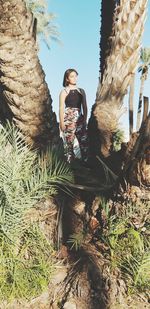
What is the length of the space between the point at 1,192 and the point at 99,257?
118cm

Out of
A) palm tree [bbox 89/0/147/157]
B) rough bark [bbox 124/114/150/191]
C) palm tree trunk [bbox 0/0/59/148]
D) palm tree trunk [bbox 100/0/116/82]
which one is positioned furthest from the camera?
palm tree trunk [bbox 100/0/116/82]

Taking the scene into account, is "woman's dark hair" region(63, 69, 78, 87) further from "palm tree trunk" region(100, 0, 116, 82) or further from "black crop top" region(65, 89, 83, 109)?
"palm tree trunk" region(100, 0, 116, 82)

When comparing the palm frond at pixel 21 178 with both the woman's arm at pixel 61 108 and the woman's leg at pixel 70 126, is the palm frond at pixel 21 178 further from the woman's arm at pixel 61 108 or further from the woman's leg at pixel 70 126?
the woman's arm at pixel 61 108

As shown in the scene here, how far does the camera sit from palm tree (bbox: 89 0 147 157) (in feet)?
17.0

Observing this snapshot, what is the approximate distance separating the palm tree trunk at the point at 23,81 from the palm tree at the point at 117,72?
53cm

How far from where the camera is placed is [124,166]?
4.37 metres

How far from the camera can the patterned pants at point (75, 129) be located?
566 cm

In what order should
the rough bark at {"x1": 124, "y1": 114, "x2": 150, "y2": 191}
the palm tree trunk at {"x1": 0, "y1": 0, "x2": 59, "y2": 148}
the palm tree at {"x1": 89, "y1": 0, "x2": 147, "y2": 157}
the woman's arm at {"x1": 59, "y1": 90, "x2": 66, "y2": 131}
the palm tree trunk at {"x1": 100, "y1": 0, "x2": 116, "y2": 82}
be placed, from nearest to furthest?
the rough bark at {"x1": 124, "y1": 114, "x2": 150, "y2": 191} → the palm tree trunk at {"x1": 0, "y1": 0, "x2": 59, "y2": 148} → the palm tree at {"x1": 89, "y1": 0, "x2": 147, "y2": 157} → the palm tree trunk at {"x1": 100, "y1": 0, "x2": 116, "y2": 82} → the woman's arm at {"x1": 59, "y1": 90, "x2": 66, "y2": 131}

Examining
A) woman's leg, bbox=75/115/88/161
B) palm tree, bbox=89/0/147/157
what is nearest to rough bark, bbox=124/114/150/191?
palm tree, bbox=89/0/147/157

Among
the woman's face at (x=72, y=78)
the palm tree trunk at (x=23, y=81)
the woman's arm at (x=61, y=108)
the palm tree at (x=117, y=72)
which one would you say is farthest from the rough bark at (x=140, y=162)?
the woman's face at (x=72, y=78)

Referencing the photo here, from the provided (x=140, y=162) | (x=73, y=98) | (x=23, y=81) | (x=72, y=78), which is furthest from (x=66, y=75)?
(x=140, y=162)

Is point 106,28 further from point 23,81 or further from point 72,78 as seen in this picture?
point 23,81

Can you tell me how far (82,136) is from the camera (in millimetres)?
5734

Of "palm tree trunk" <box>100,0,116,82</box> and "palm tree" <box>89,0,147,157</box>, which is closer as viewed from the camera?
"palm tree" <box>89,0,147,157</box>
